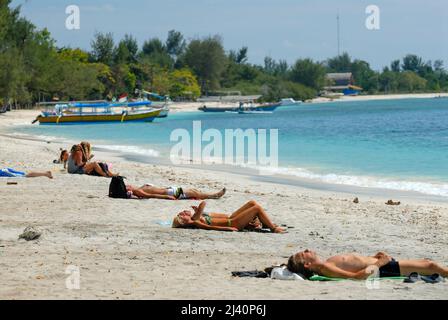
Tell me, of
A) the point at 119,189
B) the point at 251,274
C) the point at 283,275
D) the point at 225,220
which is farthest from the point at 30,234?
the point at 119,189

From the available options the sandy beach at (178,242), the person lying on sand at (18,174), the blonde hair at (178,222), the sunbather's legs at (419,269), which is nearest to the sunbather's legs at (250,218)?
the sandy beach at (178,242)

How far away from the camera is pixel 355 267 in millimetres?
8531

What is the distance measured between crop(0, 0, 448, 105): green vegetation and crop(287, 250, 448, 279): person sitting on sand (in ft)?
169

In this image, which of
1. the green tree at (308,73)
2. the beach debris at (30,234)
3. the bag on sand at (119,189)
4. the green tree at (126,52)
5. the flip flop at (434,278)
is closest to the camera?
the flip flop at (434,278)

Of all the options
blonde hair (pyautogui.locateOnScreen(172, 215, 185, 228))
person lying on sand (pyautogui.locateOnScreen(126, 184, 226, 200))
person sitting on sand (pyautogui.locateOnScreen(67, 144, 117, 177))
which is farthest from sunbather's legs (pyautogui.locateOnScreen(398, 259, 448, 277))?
person sitting on sand (pyautogui.locateOnScreen(67, 144, 117, 177))

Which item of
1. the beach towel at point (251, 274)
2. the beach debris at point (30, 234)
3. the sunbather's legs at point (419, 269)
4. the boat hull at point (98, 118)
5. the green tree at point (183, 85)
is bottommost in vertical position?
the boat hull at point (98, 118)

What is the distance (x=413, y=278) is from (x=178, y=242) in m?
3.35

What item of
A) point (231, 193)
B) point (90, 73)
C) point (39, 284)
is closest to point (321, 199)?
point (231, 193)

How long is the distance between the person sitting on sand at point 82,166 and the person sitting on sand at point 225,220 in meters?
6.50

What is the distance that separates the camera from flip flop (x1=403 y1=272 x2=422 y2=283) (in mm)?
8359

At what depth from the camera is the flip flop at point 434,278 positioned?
8359 millimetres

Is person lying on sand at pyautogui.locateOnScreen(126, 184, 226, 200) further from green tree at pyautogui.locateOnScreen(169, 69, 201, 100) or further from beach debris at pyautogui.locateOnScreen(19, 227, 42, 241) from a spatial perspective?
green tree at pyautogui.locateOnScreen(169, 69, 201, 100)

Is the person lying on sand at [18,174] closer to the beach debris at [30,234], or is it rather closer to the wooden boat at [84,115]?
the beach debris at [30,234]
